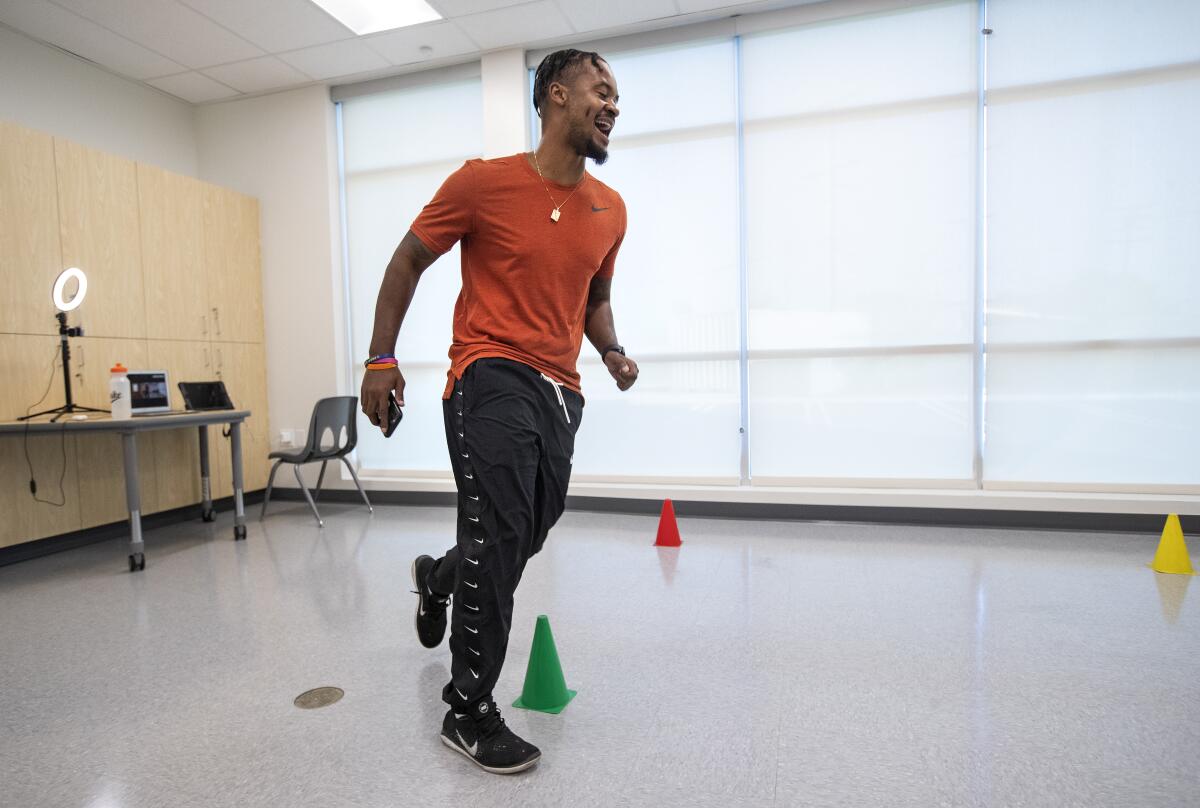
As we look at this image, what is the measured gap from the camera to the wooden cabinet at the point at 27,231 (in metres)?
3.27

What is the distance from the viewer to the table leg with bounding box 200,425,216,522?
4.21 meters

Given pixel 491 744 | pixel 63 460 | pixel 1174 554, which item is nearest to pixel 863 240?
pixel 1174 554

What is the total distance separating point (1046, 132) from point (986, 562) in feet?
7.57

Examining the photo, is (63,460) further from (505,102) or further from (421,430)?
(505,102)

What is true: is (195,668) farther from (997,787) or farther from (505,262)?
(997,787)

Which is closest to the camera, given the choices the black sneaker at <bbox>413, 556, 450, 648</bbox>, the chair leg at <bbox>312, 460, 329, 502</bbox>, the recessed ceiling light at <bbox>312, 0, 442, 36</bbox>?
the black sneaker at <bbox>413, 556, 450, 648</bbox>

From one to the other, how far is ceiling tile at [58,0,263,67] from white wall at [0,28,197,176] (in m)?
0.57

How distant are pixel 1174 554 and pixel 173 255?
5.50m

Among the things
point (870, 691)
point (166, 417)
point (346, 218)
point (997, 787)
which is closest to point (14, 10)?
point (346, 218)

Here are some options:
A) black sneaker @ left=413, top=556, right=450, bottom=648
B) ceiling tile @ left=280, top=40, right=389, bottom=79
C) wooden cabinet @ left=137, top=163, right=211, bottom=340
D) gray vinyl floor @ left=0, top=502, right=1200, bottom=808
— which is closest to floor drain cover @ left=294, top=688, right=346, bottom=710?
gray vinyl floor @ left=0, top=502, right=1200, bottom=808

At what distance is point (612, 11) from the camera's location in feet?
12.3

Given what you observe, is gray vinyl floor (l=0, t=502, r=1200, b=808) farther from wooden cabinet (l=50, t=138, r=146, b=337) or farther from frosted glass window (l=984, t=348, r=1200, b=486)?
wooden cabinet (l=50, t=138, r=146, b=337)

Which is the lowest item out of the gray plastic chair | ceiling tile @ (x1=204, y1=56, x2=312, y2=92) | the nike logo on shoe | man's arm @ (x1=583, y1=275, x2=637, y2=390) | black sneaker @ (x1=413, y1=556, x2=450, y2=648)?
the nike logo on shoe

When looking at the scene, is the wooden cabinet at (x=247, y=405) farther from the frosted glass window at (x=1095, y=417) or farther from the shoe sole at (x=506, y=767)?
the frosted glass window at (x=1095, y=417)
